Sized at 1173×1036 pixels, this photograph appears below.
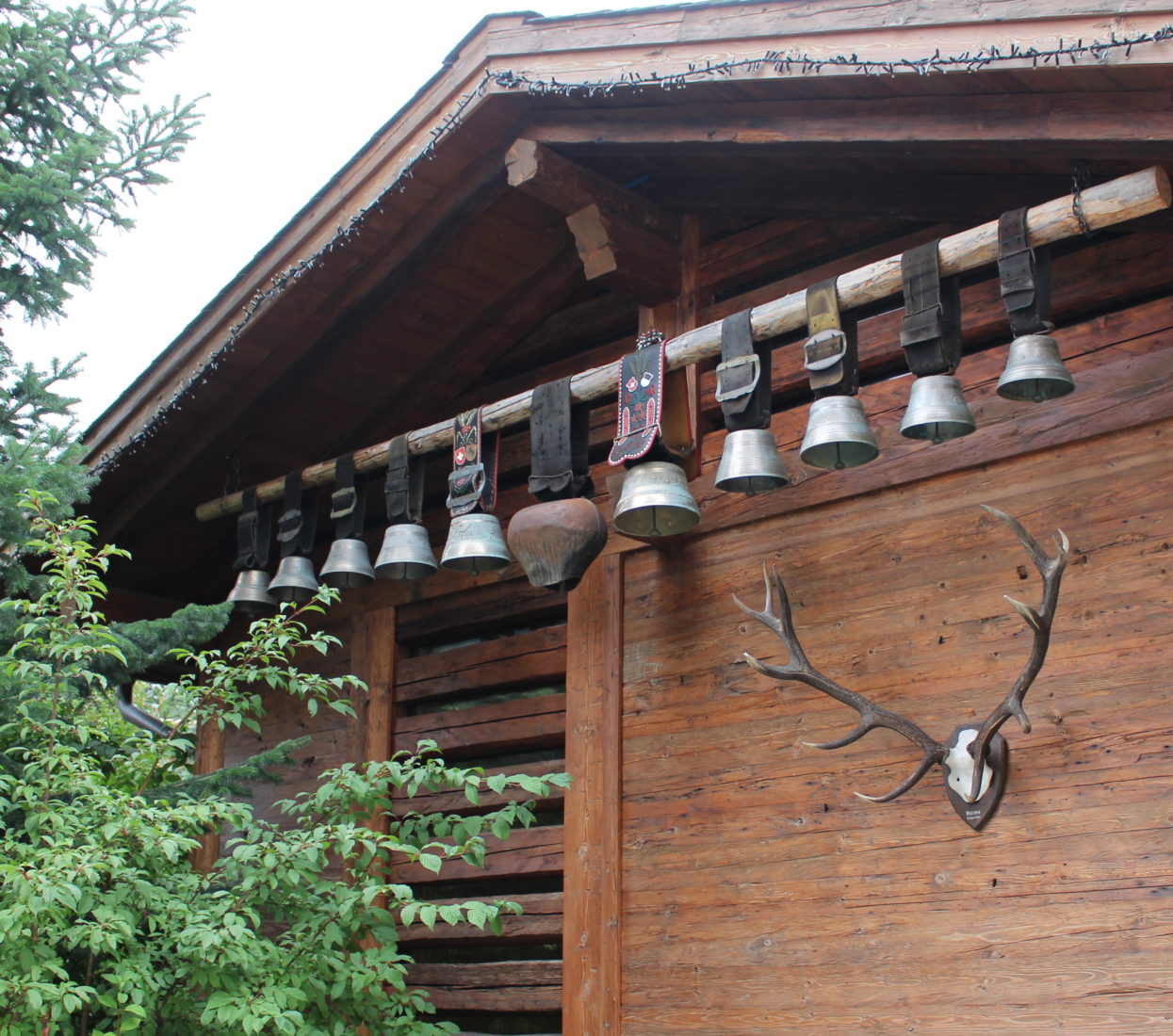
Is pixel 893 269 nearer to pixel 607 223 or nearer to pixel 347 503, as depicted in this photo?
pixel 607 223

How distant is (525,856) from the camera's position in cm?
590

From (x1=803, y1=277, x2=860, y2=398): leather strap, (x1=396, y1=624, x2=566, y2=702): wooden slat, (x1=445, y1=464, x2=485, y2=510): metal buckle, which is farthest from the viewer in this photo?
(x1=396, y1=624, x2=566, y2=702): wooden slat

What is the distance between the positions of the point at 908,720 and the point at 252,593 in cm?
344

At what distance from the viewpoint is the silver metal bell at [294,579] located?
6.45m

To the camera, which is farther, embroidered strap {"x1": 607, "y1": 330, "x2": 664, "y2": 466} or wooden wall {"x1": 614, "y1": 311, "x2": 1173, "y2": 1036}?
embroidered strap {"x1": 607, "y1": 330, "x2": 664, "y2": 466}

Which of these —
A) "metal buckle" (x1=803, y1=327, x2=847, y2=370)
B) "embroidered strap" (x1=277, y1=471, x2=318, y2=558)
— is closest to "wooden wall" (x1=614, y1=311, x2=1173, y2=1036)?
"metal buckle" (x1=803, y1=327, x2=847, y2=370)

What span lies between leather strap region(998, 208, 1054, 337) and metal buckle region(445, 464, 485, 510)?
227cm

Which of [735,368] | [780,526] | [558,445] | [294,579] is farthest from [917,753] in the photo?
[294,579]

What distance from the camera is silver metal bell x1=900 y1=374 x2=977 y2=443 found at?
4.36m

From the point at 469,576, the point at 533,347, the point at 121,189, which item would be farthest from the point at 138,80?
the point at 469,576

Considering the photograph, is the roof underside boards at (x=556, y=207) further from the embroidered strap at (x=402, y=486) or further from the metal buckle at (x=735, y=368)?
the embroidered strap at (x=402, y=486)

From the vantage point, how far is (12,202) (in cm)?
719

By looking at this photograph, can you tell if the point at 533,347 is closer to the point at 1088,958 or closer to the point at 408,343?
the point at 408,343

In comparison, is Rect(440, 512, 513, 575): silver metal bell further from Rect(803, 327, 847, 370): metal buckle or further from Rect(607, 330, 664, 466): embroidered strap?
Rect(803, 327, 847, 370): metal buckle
